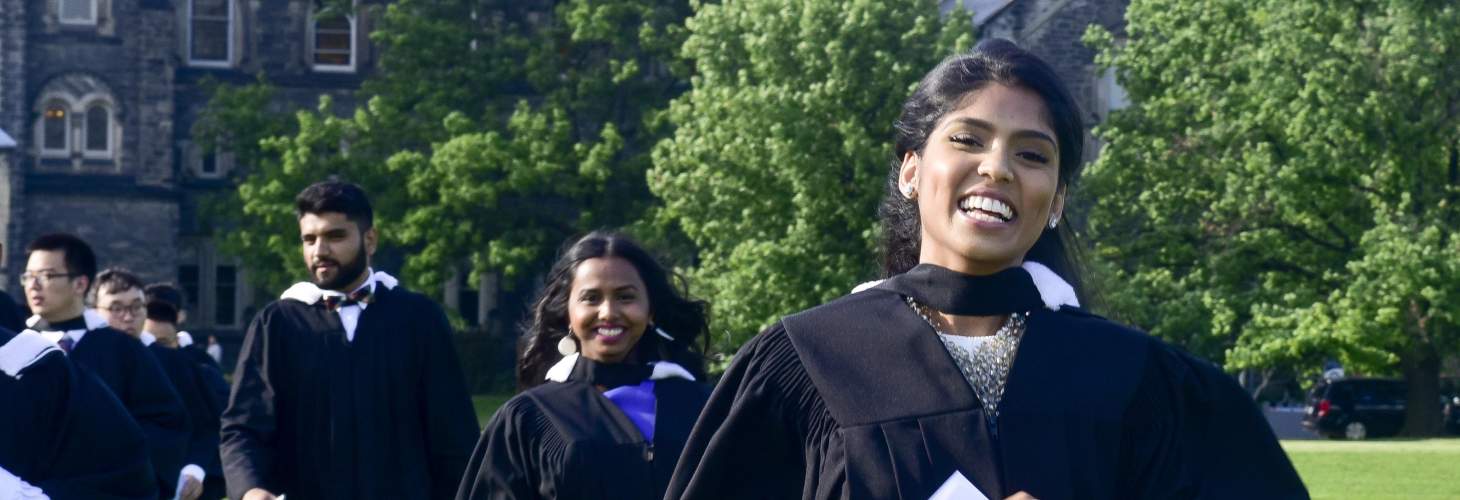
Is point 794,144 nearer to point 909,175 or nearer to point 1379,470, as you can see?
point 1379,470

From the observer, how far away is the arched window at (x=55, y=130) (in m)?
55.0

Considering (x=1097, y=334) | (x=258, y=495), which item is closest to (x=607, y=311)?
(x=258, y=495)

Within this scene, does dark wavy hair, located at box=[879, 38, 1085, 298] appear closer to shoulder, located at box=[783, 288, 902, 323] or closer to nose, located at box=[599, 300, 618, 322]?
shoulder, located at box=[783, 288, 902, 323]

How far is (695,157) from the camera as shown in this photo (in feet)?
137

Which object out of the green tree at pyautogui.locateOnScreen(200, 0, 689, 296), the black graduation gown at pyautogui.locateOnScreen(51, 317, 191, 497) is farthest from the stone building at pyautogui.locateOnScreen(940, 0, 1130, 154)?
the black graduation gown at pyautogui.locateOnScreen(51, 317, 191, 497)

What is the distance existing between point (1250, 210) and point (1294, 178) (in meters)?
2.13

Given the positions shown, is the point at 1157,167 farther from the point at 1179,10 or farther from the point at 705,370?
the point at 705,370

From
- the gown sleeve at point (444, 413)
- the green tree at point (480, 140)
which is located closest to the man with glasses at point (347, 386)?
the gown sleeve at point (444, 413)

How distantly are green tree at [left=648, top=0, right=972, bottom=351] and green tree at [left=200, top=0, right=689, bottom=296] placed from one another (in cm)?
454

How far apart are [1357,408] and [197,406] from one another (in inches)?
1270

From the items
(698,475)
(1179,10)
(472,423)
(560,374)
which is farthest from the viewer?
(1179,10)

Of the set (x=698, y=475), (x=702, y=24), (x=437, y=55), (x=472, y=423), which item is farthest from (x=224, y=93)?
(x=698, y=475)

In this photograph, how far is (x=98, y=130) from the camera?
5562cm

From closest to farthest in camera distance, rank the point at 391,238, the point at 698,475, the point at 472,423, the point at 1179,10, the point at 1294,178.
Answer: the point at 698,475 < the point at 472,423 < the point at 1294,178 < the point at 1179,10 < the point at 391,238
